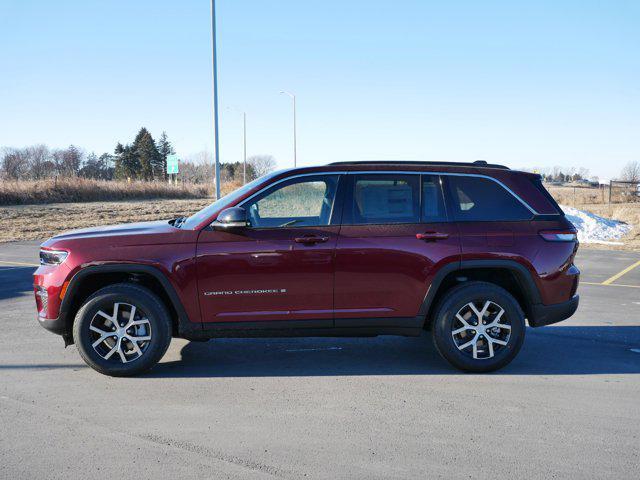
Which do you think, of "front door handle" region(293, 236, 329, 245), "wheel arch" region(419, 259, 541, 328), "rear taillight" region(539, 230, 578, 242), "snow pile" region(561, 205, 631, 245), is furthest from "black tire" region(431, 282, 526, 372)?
"snow pile" region(561, 205, 631, 245)

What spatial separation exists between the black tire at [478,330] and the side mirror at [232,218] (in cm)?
187

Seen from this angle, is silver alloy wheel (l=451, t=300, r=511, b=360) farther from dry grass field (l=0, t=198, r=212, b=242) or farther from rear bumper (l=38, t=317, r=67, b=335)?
dry grass field (l=0, t=198, r=212, b=242)

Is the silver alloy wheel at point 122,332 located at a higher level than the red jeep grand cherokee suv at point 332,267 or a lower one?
lower

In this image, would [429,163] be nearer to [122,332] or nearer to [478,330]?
[478,330]

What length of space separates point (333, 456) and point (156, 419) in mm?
1357

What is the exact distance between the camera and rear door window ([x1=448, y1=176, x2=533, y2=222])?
17.7ft

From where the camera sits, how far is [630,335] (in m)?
6.62

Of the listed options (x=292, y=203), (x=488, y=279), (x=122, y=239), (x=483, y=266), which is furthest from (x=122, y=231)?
(x=488, y=279)

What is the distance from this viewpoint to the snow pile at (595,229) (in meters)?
18.8

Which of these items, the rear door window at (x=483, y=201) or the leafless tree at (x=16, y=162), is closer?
the rear door window at (x=483, y=201)

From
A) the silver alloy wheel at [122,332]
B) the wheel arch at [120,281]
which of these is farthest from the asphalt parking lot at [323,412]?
the wheel arch at [120,281]

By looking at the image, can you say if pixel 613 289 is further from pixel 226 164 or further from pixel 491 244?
pixel 226 164

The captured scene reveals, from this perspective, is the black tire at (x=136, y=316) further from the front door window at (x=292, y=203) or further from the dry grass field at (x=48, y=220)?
the dry grass field at (x=48, y=220)

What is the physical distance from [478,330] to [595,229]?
55.9 ft
